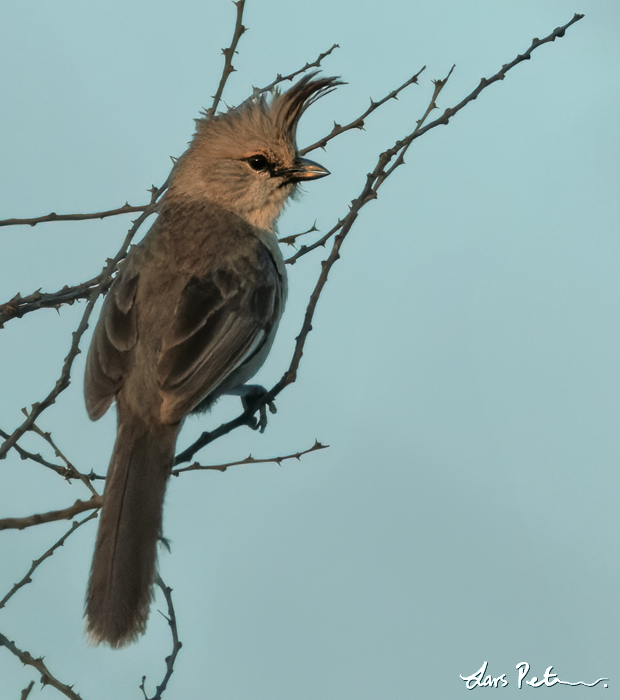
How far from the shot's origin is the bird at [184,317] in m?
3.98

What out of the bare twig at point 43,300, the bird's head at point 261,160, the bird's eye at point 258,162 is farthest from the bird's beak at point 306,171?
the bare twig at point 43,300

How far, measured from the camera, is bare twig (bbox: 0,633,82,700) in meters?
3.89

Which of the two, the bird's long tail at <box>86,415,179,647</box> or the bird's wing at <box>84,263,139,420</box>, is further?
the bird's wing at <box>84,263,139,420</box>

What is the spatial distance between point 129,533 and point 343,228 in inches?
65.8

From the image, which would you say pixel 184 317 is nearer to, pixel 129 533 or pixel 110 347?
pixel 110 347

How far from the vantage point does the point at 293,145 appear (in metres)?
5.80

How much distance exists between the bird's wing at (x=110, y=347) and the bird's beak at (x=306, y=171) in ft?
4.42

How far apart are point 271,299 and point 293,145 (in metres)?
1.32

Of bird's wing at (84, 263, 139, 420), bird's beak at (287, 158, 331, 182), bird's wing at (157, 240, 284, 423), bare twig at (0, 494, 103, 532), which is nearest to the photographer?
bare twig at (0, 494, 103, 532)

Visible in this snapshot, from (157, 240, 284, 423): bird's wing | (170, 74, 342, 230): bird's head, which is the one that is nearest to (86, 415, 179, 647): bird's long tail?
(157, 240, 284, 423): bird's wing

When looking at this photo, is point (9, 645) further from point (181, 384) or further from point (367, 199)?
point (367, 199)

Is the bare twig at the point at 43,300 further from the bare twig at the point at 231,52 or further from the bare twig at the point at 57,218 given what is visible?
the bare twig at the point at 231,52

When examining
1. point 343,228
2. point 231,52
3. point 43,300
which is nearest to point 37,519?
point 43,300

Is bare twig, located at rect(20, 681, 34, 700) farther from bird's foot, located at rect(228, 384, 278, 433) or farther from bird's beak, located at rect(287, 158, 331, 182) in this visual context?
bird's beak, located at rect(287, 158, 331, 182)
